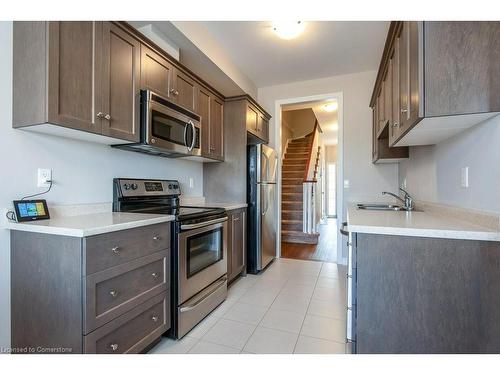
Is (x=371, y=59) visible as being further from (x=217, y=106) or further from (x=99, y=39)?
(x=99, y=39)

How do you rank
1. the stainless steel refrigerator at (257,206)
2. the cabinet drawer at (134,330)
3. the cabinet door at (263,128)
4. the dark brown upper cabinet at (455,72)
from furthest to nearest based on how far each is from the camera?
the cabinet door at (263,128) → the stainless steel refrigerator at (257,206) → the cabinet drawer at (134,330) → the dark brown upper cabinet at (455,72)

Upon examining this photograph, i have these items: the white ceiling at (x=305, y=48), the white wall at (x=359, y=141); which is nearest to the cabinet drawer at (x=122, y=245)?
the white ceiling at (x=305, y=48)

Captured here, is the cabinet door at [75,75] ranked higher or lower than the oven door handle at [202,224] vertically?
higher

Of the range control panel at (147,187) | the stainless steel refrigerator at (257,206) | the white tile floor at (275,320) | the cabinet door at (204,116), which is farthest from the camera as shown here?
the stainless steel refrigerator at (257,206)

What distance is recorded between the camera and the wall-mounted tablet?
4.46ft

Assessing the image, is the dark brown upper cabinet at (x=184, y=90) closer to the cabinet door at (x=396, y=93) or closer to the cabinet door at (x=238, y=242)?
the cabinet door at (x=238, y=242)

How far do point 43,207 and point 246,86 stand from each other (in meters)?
2.77

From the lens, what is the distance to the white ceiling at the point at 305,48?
2.47m

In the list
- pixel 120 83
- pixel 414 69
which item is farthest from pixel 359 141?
pixel 120 83

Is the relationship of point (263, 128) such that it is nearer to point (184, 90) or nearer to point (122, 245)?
point (184, 90)

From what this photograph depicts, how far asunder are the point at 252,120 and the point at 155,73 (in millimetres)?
1513

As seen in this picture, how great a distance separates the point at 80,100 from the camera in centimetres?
144

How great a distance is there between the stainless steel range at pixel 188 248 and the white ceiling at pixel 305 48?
166 centimetres
